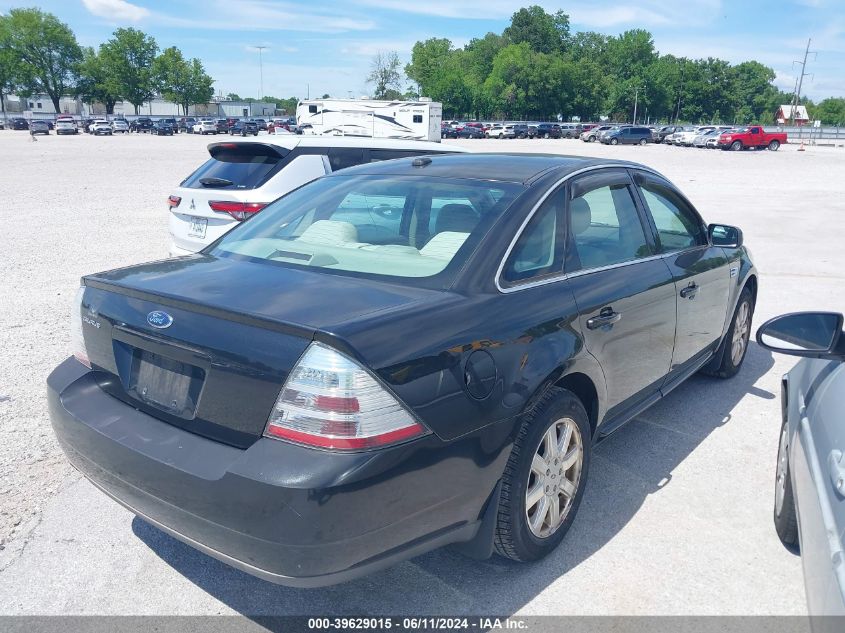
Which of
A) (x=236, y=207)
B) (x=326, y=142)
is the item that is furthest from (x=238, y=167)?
(x=326, y=142)

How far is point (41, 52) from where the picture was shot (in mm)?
113625

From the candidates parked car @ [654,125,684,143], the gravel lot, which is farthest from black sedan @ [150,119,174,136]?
the gravel lot

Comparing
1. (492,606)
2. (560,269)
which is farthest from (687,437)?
(492,606)

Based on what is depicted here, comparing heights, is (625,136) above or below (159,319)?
above

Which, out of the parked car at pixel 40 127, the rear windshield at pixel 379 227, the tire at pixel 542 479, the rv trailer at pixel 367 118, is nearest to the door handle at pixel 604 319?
the tire at pixel 542 479

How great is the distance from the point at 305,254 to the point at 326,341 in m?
1.12

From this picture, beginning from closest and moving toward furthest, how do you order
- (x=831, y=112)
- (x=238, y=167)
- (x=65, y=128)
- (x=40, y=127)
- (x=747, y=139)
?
(x=238, y=167)
(x=747, y=139)
(x=40, y=127)
(x=65, y=128)
(x=831, y=112)

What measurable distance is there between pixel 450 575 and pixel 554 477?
0.62 m

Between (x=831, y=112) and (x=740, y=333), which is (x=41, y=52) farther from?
(x=831, y=112)

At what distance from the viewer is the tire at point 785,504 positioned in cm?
310

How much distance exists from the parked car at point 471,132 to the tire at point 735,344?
65.1m

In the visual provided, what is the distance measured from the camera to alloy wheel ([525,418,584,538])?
2941mm

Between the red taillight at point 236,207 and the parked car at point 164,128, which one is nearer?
the red taillight at point 236,207

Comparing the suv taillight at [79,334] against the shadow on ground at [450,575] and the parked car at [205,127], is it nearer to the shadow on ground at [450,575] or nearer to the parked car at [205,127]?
the shadow on ground at [450,575]
